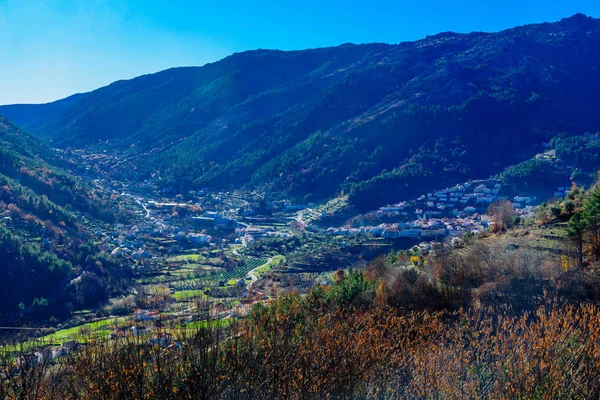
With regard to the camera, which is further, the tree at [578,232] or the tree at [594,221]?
the tree at [578,232]

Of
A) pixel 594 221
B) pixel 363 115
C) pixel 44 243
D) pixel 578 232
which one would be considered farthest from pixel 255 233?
pixel 363 115

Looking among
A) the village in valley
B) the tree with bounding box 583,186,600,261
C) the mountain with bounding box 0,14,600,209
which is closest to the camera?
the tree with bounding box 583,186,600,261

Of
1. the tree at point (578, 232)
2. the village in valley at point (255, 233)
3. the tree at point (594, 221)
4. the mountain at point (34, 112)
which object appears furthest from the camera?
the mountain at point (34, 112)

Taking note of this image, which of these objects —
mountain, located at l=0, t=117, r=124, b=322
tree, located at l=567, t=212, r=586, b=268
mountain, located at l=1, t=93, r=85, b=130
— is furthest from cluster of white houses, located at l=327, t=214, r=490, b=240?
mountain, located at l=1, t=93, r=85, b=130

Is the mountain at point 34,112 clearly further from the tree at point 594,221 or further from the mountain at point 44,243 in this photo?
the tree at point 594,221

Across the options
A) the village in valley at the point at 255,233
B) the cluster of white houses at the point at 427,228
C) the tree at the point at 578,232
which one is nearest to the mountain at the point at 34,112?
the village in valley at the point at 255,233

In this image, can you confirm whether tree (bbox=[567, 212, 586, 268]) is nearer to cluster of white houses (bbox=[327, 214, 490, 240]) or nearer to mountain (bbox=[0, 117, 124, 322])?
cluster of white houses (bbox=[327, 214, 490, 240])

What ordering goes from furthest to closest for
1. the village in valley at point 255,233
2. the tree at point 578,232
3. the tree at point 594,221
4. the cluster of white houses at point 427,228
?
the cluster of white houses at point 427,228, the village in valley at point 255,233, the tree at point 578,232, the tree at point 594,221
